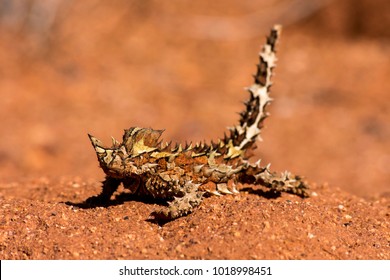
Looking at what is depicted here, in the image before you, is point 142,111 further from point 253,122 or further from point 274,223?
point 274,223

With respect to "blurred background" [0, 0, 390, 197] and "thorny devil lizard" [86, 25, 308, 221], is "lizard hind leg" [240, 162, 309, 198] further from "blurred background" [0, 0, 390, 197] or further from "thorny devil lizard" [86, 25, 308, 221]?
"blurred background" [0, 0, 390, 197]

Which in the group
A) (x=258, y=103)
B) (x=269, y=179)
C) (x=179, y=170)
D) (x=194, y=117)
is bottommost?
(x=179, y=170)

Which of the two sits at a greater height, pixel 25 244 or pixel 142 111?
pixel 142 111

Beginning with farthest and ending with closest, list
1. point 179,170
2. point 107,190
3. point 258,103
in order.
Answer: point 258,103, point 107,190, point 179,170

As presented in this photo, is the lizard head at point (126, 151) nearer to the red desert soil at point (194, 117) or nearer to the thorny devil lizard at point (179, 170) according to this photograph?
the thorny devil lizard at point (179, 170)

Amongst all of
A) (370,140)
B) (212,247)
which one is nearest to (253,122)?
(212,247)

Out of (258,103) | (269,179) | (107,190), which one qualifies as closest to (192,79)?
(258,103)

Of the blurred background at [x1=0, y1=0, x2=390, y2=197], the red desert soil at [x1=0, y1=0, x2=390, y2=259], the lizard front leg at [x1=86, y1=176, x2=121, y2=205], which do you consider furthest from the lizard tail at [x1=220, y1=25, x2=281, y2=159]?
the blurred background at [x1=0, y1=0, x2=390, y2=197]

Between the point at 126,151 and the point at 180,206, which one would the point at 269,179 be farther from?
the point at 126,151
